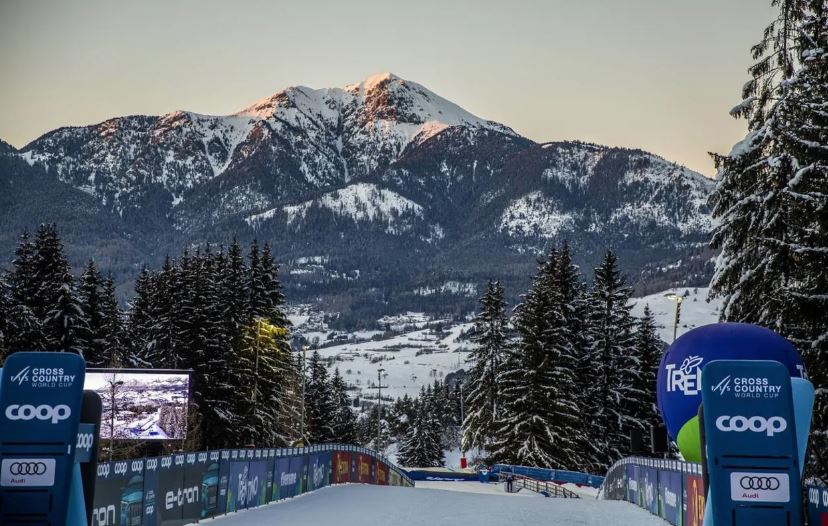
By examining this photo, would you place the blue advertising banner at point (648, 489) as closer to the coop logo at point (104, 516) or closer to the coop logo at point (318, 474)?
the coop logo at point (318, 474)

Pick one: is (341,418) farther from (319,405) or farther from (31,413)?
(31,413)

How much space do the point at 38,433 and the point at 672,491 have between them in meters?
15.7

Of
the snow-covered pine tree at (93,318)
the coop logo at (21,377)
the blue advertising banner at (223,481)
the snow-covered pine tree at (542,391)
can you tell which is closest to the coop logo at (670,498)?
the blue advertising banner at (223,481)

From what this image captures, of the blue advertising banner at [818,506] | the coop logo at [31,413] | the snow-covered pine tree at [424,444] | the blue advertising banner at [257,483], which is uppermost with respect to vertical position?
the coop logo at [31,413]

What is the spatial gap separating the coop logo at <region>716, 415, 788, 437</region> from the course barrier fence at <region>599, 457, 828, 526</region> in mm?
1587

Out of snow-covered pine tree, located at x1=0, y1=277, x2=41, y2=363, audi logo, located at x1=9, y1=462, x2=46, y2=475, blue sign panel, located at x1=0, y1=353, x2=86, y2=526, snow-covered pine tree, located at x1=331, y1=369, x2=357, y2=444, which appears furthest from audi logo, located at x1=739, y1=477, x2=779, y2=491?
snow-covered pine tree, located at x1=331, y1=369, x2=357, y2=444

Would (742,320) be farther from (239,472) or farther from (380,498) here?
(239,472)

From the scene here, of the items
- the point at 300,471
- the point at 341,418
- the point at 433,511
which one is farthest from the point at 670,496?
the point at 341,418

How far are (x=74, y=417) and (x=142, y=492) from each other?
26.6 feet

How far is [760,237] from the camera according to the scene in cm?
2656

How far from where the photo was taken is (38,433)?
1091 centimetres

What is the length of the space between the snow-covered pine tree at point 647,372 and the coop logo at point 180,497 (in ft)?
142

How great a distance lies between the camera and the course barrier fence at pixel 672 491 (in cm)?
1307

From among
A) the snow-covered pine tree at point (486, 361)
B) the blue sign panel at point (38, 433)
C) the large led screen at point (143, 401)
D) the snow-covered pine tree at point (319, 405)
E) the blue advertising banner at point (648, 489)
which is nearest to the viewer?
the blue sign panel at point (38, 433)
